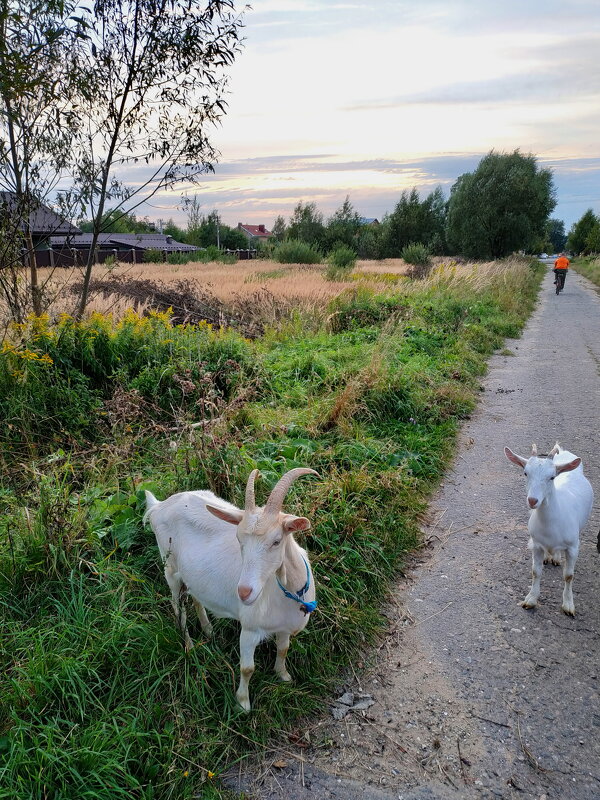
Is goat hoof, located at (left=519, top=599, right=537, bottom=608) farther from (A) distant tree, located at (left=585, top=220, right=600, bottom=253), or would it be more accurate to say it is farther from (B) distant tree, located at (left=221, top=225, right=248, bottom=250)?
(B) distant tree, located at (left=221, top=225, right=248, bottom=250)

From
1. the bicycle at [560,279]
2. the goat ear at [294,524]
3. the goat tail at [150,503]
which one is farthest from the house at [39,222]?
the bicycle at [560,279]

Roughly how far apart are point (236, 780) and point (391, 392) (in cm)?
512

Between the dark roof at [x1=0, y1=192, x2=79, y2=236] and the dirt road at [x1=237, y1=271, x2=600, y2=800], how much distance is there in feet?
20.0

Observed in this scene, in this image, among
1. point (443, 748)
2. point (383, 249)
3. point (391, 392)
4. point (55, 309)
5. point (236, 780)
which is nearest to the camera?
point (236, 780)

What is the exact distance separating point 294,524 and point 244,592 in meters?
0.39

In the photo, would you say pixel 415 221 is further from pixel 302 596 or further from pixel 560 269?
pixel 302 596

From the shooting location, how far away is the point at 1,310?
7457 millimetres

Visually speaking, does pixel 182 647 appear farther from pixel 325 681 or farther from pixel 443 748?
pixel 443 748

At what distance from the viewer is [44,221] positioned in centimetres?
739

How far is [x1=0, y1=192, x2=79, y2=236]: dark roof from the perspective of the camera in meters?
6.94

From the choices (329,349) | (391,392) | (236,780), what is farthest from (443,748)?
(329,349)

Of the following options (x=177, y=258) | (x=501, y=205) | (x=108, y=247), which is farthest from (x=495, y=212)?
(x=108, y=247)

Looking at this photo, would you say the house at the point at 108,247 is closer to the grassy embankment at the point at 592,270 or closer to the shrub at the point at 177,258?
the shrub at the point at 177,258

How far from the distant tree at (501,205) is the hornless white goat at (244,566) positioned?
38137mm
